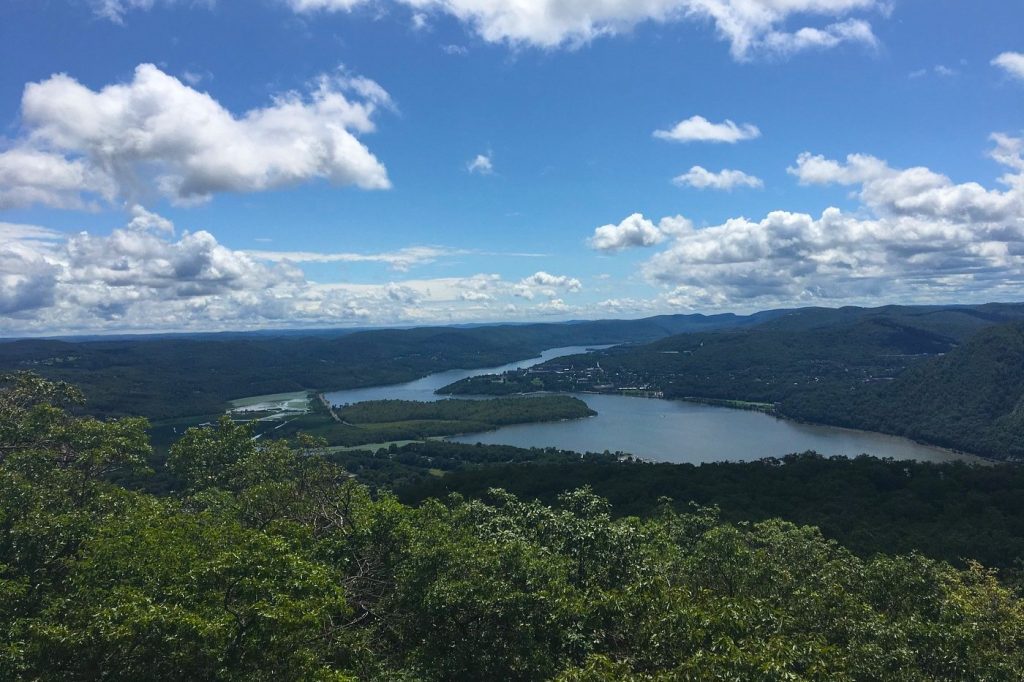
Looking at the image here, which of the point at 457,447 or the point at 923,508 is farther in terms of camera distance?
the point at 457,447

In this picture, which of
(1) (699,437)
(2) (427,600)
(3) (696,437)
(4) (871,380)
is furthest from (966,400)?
(2) (427,600)

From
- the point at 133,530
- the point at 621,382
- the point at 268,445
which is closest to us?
the point at 133,530

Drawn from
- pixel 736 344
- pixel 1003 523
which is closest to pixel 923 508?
pixel 1003 523

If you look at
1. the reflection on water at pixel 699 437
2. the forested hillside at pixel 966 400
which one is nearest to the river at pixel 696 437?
the reflection on water at pixel 699 437

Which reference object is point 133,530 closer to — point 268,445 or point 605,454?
point 268,445

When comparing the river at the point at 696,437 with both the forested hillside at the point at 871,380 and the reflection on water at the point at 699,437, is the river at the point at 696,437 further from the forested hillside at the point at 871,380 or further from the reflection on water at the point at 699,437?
the forested hillside at the point at 871,380
